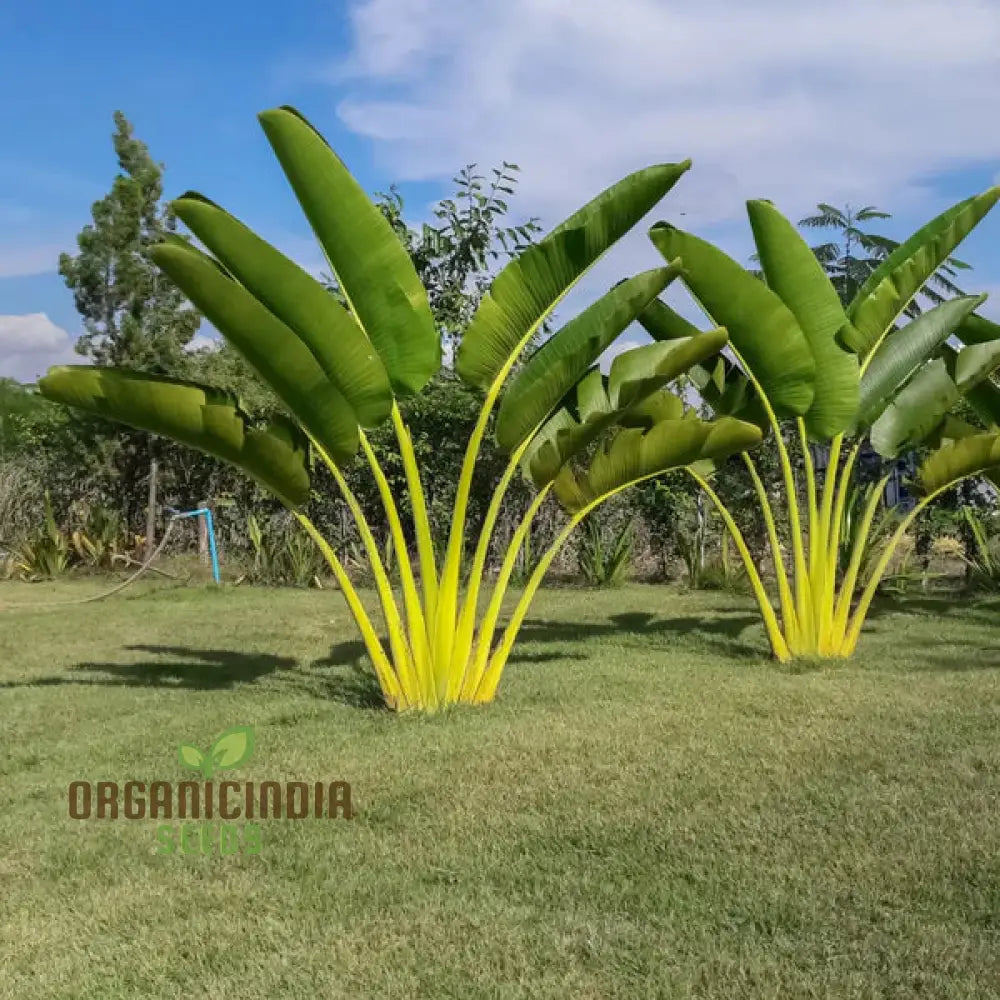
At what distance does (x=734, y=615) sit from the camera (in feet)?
28.8

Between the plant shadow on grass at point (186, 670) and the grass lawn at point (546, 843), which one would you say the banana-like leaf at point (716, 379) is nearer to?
the grass lawn at point (546, 843)

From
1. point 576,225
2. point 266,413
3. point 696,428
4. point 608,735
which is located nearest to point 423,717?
point 608,735

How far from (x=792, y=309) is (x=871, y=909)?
13.6 ft

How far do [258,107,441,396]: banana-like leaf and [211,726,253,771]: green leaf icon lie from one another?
1.83m

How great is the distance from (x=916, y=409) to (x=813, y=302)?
1311mm

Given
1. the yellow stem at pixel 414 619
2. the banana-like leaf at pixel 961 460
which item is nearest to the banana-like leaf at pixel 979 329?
the banana-like leaf at pixel 961 460

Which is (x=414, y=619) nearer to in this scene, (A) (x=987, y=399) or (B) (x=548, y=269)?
(B) (x=548, y=269)

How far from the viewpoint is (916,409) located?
694 centimetres

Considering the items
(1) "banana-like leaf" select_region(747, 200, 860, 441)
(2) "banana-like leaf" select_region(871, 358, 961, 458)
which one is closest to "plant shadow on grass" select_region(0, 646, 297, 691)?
(1) "banana-like leaf" select_region(747, 200, 860, 441)

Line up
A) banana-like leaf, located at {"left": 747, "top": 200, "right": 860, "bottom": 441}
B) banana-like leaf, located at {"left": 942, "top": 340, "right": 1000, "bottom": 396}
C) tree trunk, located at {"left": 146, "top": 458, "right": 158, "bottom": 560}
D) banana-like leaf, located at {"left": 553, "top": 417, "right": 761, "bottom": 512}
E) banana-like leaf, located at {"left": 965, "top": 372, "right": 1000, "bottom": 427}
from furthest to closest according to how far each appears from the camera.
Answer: tree trunk, located at {"left": 146, "top": 458, "right": 158, "bottom": 560}
banana-like leaf, located at {"left": 965, "top": 372, "right": 1000, "bottom": 427}
banana-like leaf, located at {"left": 942, "top": 340, "right": 1000, "bottom": 396}
banana-like leaf, located at {"left": 747, "top": 200, "right": 860, "bottom": 441}
banana-like leaf, located at {"left": 553, "top": 417, "right": 761, "bottom": 512}

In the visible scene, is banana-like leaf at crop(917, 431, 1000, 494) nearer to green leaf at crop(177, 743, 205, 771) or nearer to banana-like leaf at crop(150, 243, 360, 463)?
banana-like leaf at crop(150, 243, 360, 463)

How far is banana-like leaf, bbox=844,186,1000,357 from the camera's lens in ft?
19.9

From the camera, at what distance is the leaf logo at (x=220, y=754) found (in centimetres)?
447

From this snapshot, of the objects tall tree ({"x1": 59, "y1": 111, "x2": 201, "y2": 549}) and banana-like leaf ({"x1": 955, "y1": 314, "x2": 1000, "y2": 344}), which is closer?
banana-like leaf ({"x1": 955, "y1": 314, "x2": 1000, "y2": 344})
